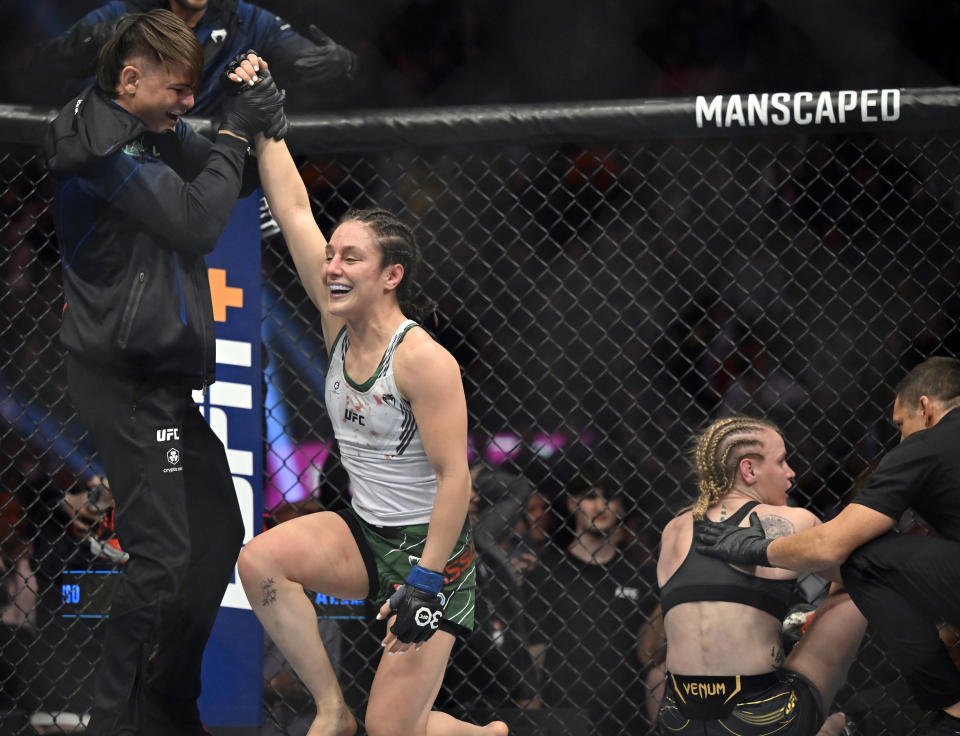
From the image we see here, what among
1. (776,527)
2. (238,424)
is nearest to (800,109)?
(776,527)

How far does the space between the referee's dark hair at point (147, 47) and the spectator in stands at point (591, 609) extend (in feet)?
7.45

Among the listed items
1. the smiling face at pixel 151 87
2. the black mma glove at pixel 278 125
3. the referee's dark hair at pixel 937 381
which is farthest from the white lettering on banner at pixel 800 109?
the smiling face at pixel 151 87

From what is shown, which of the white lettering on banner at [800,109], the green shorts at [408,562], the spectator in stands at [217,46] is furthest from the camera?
the spectator in stands at [217,46]

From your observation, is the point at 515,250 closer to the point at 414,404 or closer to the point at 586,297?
the point at 586,297

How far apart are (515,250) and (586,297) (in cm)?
44

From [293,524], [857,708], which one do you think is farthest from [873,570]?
[293,524]

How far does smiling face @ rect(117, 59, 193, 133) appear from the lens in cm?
214

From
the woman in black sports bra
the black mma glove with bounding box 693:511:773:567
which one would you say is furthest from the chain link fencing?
the black mma glove with bounding box 693:511:773:567

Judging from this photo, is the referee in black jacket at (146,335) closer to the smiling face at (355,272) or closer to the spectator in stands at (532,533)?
the smiling face at (355,272)

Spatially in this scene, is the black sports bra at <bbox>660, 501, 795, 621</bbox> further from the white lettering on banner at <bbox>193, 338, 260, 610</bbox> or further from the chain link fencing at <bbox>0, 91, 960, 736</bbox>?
the white lettering on banner at <bbox>193, 338, 260, 610</bbox>

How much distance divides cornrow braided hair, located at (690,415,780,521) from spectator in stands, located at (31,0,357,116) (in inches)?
59.9

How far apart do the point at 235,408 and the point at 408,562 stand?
0.83m

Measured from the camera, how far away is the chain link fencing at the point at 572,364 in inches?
140

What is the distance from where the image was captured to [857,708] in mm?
3207
